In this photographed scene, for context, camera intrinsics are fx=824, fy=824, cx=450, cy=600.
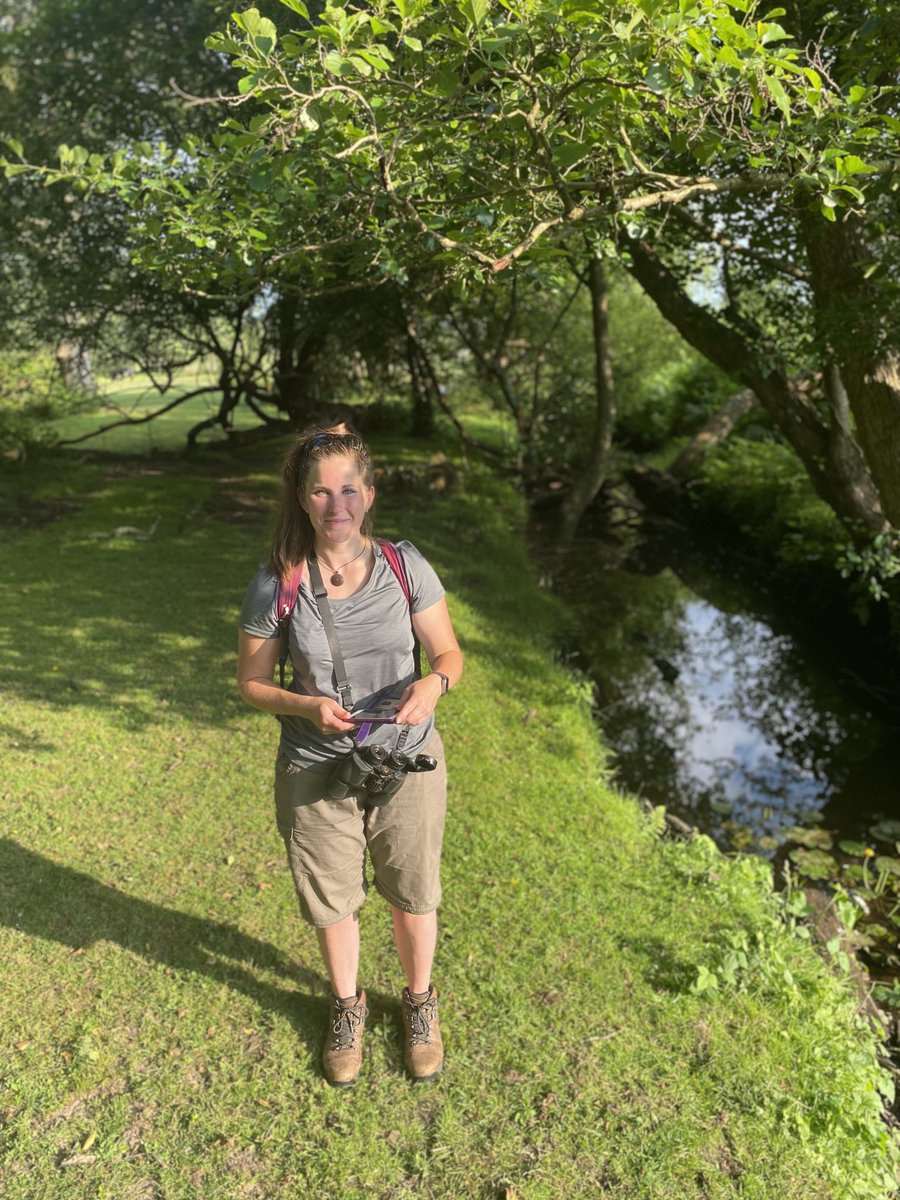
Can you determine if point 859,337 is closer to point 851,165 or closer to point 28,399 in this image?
point 851,165

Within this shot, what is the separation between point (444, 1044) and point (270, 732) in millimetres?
2583

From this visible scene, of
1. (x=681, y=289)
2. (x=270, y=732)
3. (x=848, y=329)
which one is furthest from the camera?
(x=681, y=289)

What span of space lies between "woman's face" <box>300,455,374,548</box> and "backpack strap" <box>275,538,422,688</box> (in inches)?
5.3

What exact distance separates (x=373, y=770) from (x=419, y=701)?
24 centimetres

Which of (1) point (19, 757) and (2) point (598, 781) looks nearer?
(1) point (19, 757)

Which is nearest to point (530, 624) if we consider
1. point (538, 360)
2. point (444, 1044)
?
point (444, 1044)

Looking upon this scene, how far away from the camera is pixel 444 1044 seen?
296 centimetres

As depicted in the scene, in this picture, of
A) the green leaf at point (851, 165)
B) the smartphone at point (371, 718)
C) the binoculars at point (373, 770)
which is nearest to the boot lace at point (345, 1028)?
the binoculars at point (373, 770)

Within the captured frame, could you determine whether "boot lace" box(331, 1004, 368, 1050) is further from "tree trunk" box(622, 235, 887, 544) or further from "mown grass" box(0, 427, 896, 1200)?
"tree trunk" box(622, 235, 887, 544)

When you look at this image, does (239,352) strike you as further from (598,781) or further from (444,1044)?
(444,1044)

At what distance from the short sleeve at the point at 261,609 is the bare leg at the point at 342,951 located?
1.00 m

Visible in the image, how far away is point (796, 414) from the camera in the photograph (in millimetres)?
6484

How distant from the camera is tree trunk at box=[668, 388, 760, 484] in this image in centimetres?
1338

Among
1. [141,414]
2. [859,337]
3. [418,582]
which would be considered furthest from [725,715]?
[141,414]
